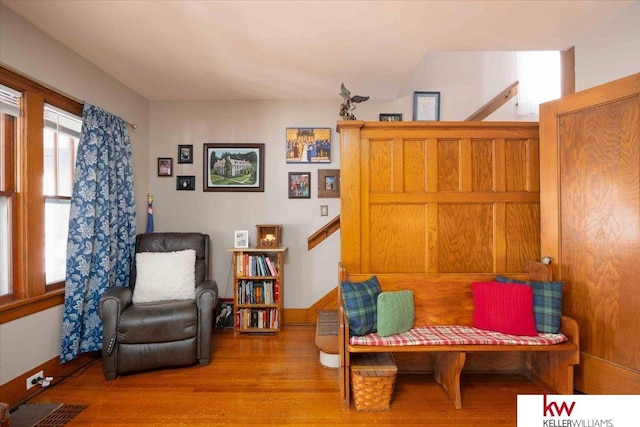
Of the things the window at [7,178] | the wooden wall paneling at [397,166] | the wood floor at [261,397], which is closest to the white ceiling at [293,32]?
the window at [7,178]

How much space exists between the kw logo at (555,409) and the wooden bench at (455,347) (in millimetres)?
315

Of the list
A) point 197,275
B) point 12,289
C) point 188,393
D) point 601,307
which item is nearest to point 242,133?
point 197,275

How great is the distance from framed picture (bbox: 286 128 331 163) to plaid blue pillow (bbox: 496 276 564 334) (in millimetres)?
2311

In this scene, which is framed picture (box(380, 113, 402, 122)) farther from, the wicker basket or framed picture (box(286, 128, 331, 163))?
the wicker basket

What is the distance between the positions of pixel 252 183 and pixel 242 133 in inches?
23.1

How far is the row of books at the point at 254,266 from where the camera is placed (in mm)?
3234

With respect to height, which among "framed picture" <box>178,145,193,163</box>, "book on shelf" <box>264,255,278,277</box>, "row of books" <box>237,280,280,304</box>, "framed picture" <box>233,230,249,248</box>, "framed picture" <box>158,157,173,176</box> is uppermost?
"framed picture" <box>178,145,193,163</box>

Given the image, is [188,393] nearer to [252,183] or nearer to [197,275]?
[197,275]

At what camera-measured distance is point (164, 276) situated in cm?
283

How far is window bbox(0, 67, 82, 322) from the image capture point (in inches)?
81.8

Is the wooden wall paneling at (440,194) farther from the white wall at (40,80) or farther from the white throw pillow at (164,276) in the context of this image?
the white wall at (40,80)

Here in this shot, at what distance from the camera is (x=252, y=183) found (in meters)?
3.57

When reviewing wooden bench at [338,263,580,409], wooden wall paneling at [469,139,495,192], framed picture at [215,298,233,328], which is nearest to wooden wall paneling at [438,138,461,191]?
wooden wall paneling at [469,139,495,192]

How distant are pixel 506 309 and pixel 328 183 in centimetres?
212
